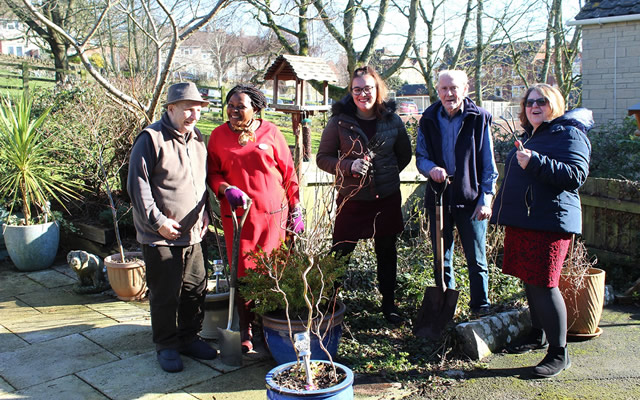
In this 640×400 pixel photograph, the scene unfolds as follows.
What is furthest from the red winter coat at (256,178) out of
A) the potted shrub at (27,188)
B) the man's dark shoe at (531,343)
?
the potted shrub at (27,188)

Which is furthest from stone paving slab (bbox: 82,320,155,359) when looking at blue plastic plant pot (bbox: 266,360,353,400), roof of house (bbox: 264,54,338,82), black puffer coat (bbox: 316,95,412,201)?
roof of house (bbox: 264,54,338,82)

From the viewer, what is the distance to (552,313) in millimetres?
3488

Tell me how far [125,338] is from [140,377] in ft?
2.37

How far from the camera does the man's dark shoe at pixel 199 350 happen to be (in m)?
3.81

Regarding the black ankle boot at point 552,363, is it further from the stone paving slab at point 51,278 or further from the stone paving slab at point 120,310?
the stone paving slab at point 51,278

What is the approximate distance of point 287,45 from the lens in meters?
13.5

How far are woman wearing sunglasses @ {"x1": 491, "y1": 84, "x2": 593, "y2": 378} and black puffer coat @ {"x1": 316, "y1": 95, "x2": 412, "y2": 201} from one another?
2.65 ft

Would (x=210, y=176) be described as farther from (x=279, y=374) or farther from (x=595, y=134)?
(x=595, y=134)

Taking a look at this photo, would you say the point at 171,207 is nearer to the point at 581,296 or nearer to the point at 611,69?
the point at 581,296

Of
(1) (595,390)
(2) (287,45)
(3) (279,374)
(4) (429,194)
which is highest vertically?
(2) (287,45)

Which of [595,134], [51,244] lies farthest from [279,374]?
[595,134]

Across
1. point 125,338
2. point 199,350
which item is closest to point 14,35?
point 125,338

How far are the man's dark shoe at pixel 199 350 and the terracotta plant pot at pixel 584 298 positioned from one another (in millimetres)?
2415

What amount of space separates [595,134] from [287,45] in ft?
25.7
